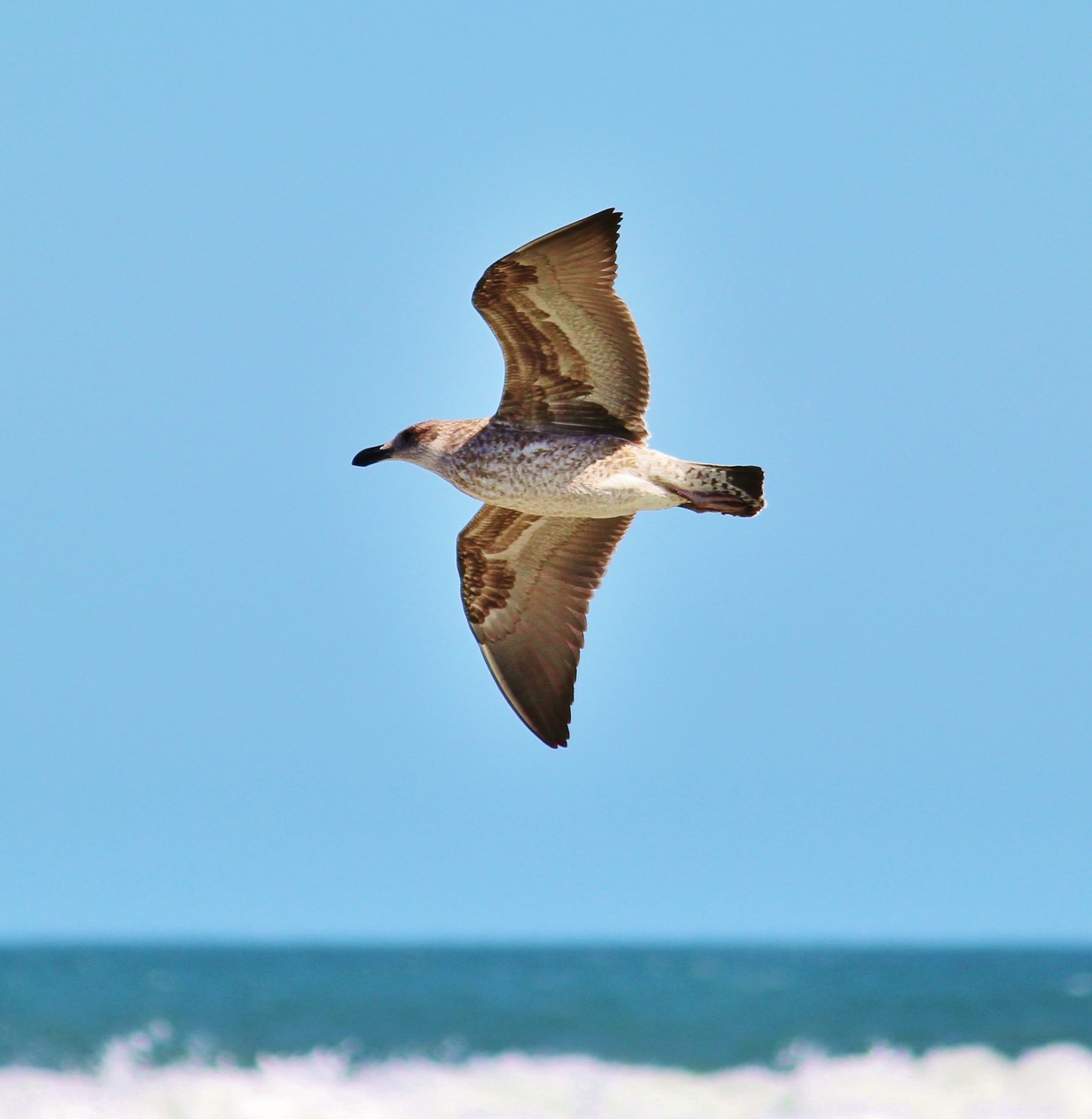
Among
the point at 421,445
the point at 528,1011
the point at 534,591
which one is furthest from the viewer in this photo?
the point at 528,1011

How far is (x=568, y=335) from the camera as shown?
28.5 ft

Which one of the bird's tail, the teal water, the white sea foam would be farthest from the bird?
the teal water

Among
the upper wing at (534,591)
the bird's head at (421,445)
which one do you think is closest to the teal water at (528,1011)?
the upper wing at (534,591)

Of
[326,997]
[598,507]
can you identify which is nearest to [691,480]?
[598,507]

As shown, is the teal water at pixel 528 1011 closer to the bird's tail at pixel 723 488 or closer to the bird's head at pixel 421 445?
the bird's head at pixel 421 445

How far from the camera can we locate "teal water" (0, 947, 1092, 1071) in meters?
24.3

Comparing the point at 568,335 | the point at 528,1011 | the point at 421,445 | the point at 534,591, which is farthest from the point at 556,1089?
the point at 568,335

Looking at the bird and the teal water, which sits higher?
the bird

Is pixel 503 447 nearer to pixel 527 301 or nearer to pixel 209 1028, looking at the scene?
pixel 527 301

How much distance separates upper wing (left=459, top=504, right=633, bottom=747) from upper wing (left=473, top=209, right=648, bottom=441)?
2.95ft

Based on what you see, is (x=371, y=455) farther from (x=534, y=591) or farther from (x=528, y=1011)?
(x=528, y=1011)

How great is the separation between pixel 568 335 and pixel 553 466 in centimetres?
61

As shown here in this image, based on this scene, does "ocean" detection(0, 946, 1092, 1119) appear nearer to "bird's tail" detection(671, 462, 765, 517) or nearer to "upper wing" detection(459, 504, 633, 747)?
"upper wing" detection(459, 504, 633, 747)

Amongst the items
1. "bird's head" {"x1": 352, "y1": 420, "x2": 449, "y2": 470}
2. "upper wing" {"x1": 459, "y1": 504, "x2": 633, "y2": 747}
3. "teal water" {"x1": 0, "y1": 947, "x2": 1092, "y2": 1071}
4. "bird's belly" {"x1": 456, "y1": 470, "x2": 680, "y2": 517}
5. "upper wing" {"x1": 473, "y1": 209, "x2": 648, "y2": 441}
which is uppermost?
"upper wing" {"x1": 473, "y1": 209, "x2": 648, "y2": 441}
